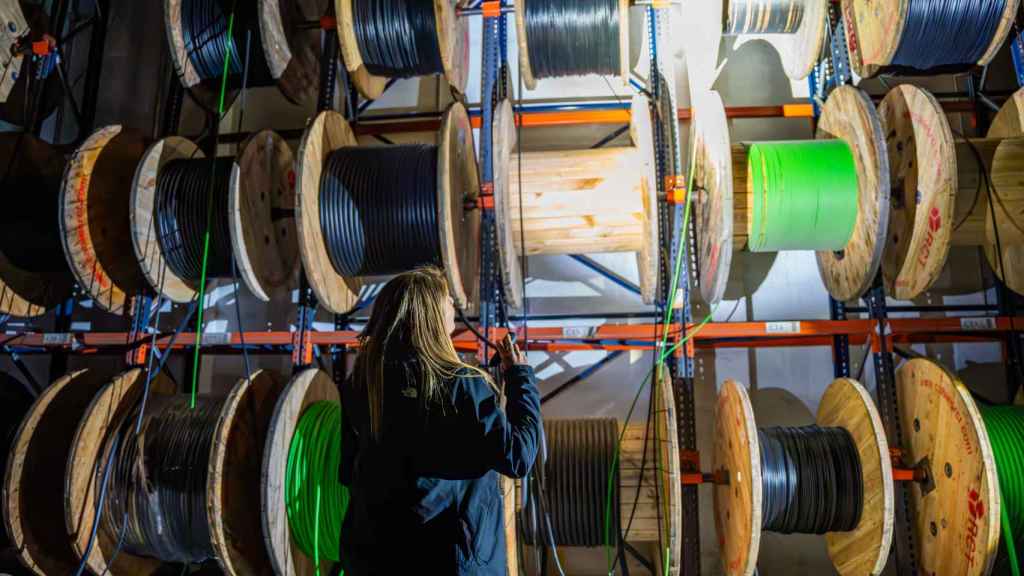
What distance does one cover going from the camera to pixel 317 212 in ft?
11.3

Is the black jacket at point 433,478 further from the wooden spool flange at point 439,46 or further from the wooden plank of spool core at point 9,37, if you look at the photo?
the wooden plank of spool core at point 9,37

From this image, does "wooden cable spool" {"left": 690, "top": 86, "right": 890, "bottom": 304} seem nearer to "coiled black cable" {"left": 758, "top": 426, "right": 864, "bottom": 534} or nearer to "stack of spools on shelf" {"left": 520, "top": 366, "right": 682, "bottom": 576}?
"coiled black cable" {"left": 758, "top": 426, "right": 864, "bottom": 534}

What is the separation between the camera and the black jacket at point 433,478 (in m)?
1.71

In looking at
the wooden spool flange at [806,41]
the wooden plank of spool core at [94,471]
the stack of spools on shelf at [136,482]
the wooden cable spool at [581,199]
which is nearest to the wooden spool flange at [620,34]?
the wooden cable spool at [581,199]

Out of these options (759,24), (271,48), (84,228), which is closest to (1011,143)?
(759,24)

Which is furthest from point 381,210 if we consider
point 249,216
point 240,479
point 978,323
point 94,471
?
point 978,323

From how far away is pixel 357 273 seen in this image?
364 cm

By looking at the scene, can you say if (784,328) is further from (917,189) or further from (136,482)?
(136,482)

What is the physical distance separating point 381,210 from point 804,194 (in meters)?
2.17

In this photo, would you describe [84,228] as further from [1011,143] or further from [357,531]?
[1011,143]

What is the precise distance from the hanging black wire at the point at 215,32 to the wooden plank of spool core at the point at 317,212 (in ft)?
2.17

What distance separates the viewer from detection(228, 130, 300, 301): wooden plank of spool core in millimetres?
3346

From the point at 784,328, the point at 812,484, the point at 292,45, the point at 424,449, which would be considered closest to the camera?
the point at 424,449

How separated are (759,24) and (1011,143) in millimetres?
1572
